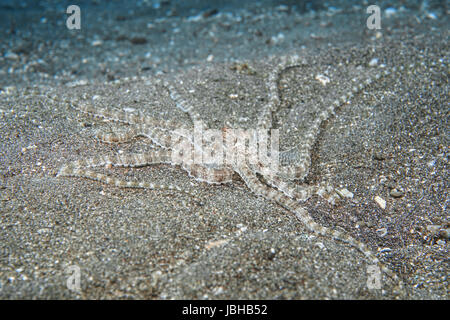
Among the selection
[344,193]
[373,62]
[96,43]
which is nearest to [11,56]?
[96,43]

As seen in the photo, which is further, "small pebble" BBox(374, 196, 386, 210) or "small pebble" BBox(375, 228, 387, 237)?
"small pebble" BBox(374, 196, 386, 210)

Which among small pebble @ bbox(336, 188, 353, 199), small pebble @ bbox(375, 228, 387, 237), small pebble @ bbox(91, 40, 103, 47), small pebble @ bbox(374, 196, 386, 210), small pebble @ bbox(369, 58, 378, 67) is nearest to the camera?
small pebble @ bbox(375, 228, 387, 237)

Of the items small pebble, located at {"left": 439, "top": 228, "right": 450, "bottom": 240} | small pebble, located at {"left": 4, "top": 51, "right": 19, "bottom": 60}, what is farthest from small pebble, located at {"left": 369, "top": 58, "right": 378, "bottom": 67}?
small pebble, located at {"left": 4, "top": 51, "right": 19, "bottom": 60}

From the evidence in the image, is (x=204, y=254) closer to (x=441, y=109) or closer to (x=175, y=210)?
(x=175, y=210)

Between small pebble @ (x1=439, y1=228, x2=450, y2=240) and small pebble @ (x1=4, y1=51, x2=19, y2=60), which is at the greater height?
small pebble @ (x1=4, y1=51, x2=19, y2=60)

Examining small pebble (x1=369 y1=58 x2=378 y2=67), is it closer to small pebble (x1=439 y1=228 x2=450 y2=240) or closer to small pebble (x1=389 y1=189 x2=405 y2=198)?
small pebble (x1=389 y1=189 x2=405 y2=198)

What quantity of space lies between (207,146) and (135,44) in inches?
326

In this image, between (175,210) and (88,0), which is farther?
(88,0)

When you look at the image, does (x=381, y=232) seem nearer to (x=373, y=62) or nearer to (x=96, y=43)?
(x=373, y=62)

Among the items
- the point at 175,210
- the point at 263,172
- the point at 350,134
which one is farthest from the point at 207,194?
the point at 350,134

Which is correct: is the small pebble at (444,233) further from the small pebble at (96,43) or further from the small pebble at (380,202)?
the small pebble at (96,43)

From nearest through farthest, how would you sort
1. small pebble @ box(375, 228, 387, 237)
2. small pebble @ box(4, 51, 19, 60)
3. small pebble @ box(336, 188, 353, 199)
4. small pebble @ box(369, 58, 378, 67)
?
small pebble @ box(375, 228, 387, 237), small pebble @ box(336, 188, 353, 199), small pebble @ box(369, 58, 378, 67), small pebble @ box(4, 51, 19, 60)
